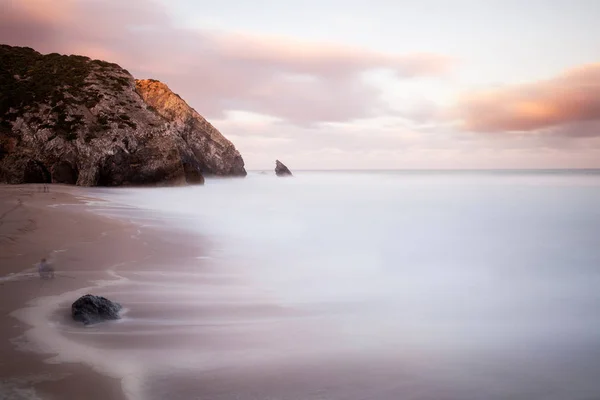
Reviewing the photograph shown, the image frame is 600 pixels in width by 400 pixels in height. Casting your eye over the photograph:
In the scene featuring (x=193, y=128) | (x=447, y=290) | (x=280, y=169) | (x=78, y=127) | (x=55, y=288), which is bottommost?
(x=447, y=290)

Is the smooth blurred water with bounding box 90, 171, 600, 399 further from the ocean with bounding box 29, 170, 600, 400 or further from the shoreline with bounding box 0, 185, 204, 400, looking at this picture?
the shoreline with bounding box 0, 185, 204, 400

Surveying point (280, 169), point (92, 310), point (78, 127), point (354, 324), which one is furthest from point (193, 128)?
point (354, 324)

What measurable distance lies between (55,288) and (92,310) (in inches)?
58.6

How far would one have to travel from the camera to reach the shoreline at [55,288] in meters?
3.70

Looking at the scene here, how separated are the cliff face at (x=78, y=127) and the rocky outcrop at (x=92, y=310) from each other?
102 feet

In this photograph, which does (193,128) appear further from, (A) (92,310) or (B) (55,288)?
(A) (92,310)

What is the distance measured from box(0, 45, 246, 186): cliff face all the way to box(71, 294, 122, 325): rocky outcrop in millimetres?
31161

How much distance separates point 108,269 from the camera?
7.59 m

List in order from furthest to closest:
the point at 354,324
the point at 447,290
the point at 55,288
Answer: the point at 447,290 → the point at 55,288 → the point at 354,324

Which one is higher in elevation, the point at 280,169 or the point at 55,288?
the point at 280,169

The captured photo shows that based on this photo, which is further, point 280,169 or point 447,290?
point 280,169

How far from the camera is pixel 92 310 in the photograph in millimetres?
5121

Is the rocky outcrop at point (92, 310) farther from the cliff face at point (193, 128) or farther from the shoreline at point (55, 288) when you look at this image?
the cliff face at point (193, 128)

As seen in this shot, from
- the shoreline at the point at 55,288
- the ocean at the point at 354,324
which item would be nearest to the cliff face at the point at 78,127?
the shoreline at the point at 55,288
